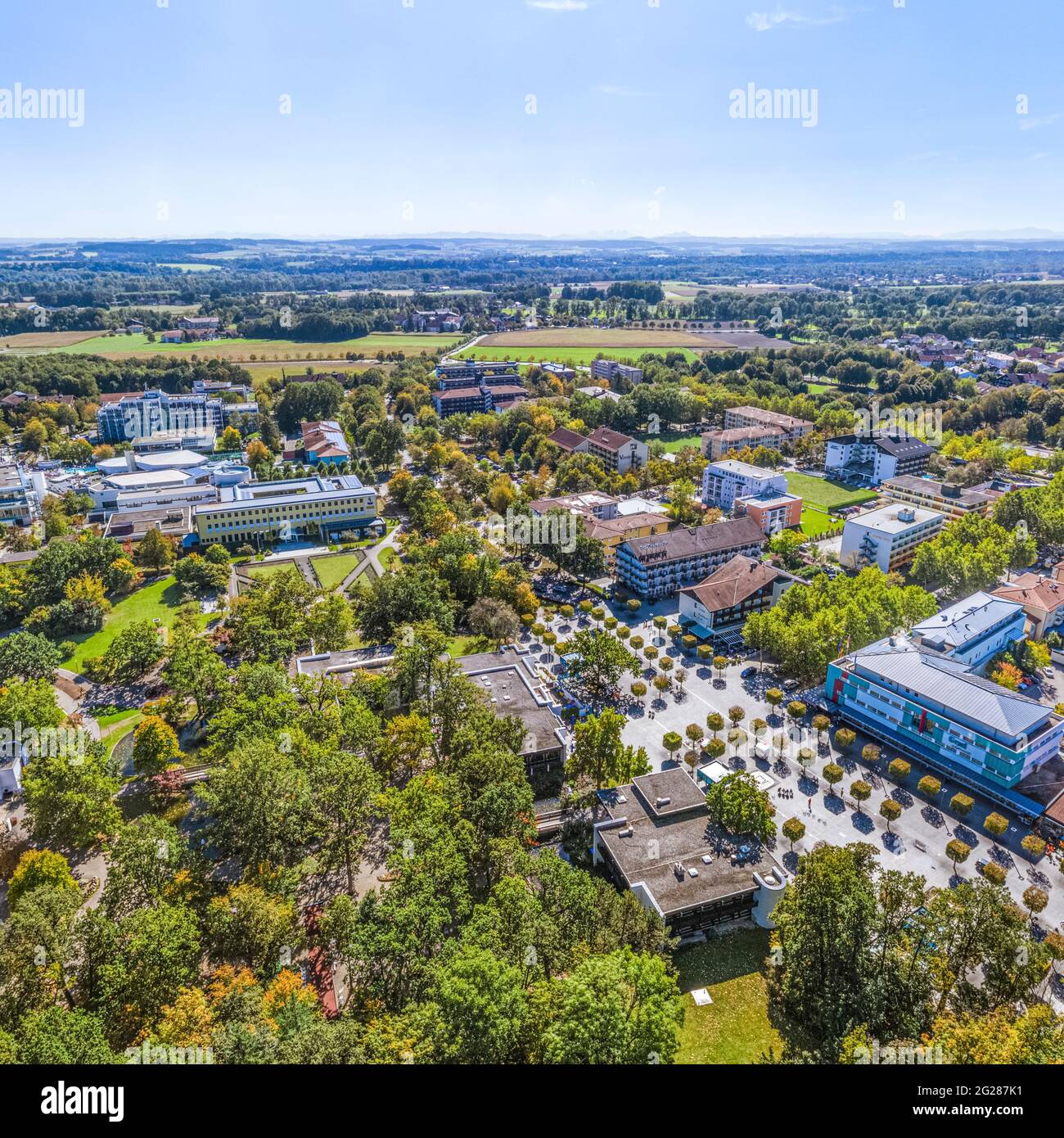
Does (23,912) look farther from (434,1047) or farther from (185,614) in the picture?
(185,614)

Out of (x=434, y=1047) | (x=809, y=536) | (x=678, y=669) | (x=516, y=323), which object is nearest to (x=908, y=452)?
(x=809, y=536)

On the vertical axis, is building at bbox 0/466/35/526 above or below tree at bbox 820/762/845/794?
above

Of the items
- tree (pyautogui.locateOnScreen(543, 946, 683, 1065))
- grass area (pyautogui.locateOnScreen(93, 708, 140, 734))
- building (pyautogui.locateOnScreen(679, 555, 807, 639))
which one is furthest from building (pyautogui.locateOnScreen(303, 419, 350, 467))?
tree (pyautogui.locateOnScreen(543, 946, 683, 1065))

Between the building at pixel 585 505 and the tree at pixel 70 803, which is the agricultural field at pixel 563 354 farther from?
the tree at pixel 70 803

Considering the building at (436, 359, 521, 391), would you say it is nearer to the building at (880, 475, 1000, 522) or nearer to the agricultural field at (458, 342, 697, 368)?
the agricultural field at (458, 342, 697, 368)

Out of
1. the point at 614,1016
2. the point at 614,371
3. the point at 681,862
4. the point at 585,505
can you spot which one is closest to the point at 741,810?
the point at 681,862

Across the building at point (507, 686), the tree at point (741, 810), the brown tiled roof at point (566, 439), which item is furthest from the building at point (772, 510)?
the tree at point (741, 810)
